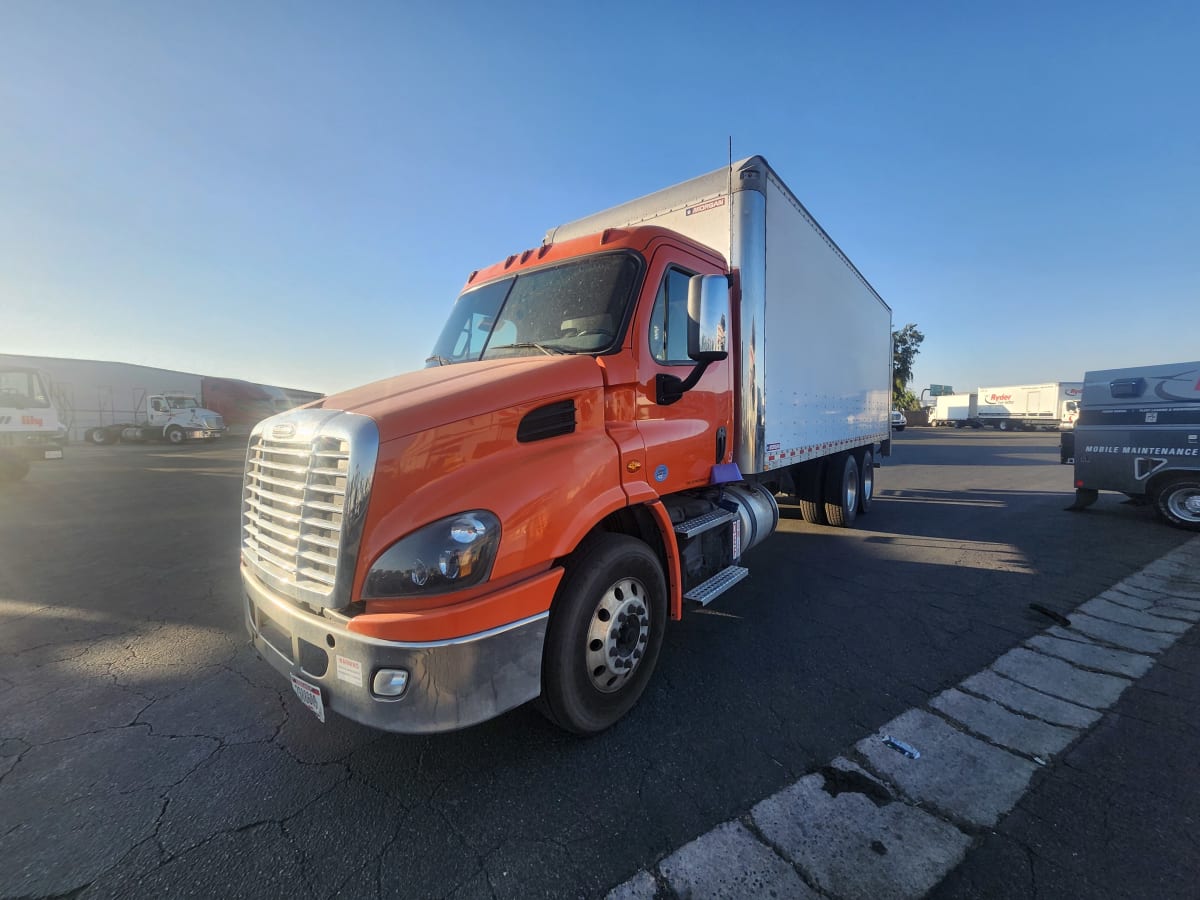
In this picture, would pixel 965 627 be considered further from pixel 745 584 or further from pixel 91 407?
pixel 91 407

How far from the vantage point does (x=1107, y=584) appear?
5.22 metres

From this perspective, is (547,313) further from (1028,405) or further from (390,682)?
(1028,405)

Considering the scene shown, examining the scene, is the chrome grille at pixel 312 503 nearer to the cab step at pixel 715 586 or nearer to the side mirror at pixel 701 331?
the side mirror at pixel 701 331

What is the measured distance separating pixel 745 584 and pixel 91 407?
42.1 metres

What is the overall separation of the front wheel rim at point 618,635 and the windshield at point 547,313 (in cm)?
145

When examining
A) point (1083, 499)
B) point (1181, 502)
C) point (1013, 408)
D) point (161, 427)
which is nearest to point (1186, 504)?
point (1181, 502)

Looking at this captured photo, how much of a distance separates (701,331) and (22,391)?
16.8m

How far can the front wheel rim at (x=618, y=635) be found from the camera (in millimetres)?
2738

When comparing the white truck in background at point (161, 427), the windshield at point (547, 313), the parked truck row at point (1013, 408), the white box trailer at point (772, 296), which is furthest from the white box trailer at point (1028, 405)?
the white truck in background at point (161, 427)

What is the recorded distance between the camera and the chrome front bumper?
2.09 m

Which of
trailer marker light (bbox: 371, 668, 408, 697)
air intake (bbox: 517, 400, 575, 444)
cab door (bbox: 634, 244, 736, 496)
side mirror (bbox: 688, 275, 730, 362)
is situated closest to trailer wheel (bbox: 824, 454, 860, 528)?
cab door (bbox: 634, 244, 736, 496)

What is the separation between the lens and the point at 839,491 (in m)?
7.91

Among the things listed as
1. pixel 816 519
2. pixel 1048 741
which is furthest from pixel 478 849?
pixel 816 519

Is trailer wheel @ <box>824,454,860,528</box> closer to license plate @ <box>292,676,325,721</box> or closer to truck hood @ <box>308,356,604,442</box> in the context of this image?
truck hood @ <box>308,356,604,442</box>
